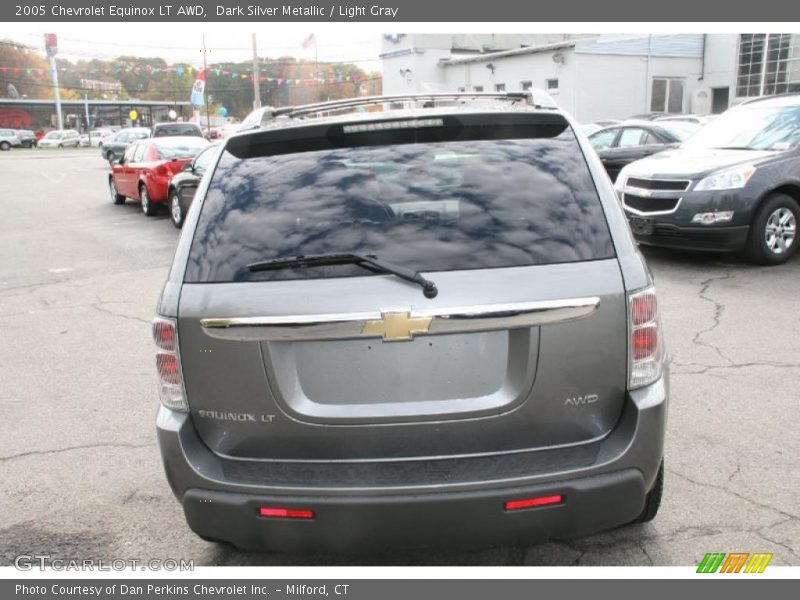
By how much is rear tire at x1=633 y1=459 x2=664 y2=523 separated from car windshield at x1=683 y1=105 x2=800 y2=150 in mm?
6990

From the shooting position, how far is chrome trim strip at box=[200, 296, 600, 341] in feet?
7.79

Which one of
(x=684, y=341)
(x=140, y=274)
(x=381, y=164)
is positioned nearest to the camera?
(x=381, y=164)

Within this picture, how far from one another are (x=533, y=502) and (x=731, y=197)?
6847 millimetres

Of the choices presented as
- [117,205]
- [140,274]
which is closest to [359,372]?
[140,274]

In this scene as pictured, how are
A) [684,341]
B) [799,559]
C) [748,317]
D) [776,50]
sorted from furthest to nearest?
[776,50] → [748,317] → [684,341] → [799,559]

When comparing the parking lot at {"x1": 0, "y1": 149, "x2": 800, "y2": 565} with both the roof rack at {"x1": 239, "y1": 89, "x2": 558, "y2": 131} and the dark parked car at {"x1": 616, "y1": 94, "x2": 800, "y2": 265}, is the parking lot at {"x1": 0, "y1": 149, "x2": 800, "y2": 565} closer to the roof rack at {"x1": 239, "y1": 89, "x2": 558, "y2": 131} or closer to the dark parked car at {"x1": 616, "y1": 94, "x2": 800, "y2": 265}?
the dark parked car at {"x1": 616, "y1": 94, "x2": 800, "y2": 265}

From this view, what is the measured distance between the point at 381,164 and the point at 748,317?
4930mm

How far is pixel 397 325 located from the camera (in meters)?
2.39

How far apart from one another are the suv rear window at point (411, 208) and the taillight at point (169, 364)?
20cm

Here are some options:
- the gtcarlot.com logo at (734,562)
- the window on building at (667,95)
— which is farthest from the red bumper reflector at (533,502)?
the window on building at (667,95)

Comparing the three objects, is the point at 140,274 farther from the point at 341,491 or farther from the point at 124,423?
the point at 341,491

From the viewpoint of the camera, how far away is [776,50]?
2938 centimetres

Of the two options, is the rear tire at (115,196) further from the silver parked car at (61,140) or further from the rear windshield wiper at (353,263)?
the silver parked car at (61,140)

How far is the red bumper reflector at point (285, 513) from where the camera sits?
2438mm
